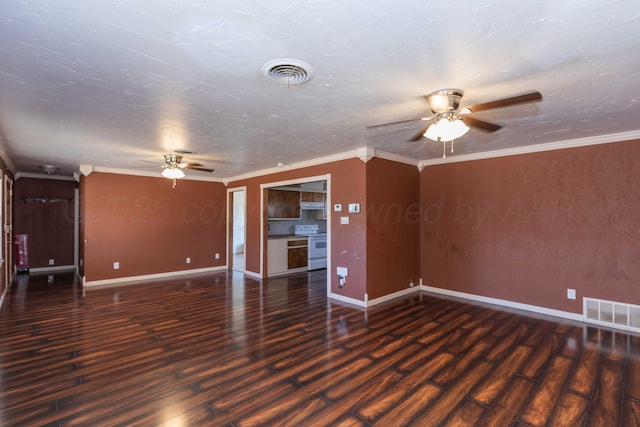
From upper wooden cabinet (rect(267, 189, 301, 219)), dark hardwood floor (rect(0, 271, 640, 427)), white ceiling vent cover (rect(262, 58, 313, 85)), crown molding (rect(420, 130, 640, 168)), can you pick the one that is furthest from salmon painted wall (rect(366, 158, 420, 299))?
upper wooden cabinet (rect(267, 189, 301, 219))

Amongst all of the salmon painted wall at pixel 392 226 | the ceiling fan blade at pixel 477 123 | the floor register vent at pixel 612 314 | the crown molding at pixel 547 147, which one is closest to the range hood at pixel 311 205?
the salmon painted wall at pixel 392 226

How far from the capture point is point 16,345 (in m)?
3.19

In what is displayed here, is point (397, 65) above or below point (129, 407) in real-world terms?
above

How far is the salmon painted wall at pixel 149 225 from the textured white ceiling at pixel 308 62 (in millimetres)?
2711

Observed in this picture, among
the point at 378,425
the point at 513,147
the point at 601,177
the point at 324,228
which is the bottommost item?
the point at 378,425

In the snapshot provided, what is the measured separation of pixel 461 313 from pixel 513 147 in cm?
242

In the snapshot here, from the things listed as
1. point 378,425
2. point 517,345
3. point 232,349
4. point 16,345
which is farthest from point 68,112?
point 517,345

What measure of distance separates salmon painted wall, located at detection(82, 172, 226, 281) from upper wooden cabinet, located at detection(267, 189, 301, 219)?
52.3 inches

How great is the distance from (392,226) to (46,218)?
797cm

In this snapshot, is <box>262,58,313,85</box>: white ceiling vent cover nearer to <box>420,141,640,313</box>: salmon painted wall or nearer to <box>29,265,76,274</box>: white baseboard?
<box>420,141,640,313</box>: salmon painted wall

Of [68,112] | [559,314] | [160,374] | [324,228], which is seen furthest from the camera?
[324,228]

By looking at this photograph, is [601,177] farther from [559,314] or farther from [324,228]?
[324,228]

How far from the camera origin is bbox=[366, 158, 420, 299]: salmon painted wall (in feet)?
15.4

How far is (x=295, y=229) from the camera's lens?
8.06 metres
